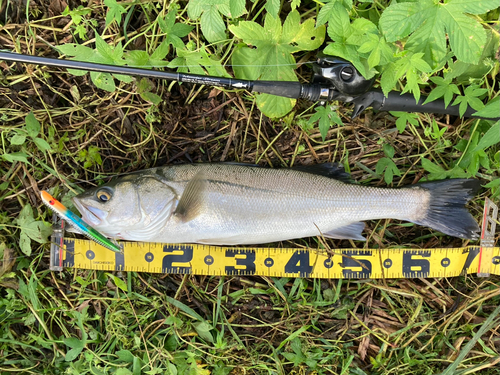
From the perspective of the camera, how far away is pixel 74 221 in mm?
2430

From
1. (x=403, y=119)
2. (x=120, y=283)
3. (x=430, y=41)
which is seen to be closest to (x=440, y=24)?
(x=430, y=41)

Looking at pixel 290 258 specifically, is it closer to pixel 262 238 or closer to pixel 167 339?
pixel 262 238

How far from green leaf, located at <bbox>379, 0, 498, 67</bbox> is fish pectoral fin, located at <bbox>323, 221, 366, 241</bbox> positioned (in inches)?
52.7

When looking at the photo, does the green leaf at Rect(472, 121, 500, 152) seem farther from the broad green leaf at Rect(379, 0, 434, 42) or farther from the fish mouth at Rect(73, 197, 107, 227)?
the fish mouth at Rect(73, 197, 107, 227)

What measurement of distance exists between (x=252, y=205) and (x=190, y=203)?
18.3 inches

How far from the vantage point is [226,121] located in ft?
8.95

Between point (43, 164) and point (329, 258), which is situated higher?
point (43, 164)

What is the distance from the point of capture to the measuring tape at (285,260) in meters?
2.67

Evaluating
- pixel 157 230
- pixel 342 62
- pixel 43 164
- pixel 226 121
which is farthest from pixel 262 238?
pixel 43 164

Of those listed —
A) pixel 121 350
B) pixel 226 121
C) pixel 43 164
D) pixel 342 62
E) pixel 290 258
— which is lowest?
pixel 121 350

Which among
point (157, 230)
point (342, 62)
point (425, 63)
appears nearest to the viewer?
point (425, 63)

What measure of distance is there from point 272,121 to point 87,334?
2.33 meters

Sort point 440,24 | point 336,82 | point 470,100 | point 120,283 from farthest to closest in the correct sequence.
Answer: point 120,283, point 470,100, point 336,82, point 440,24

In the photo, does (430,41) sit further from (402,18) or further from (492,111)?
(492,111)
